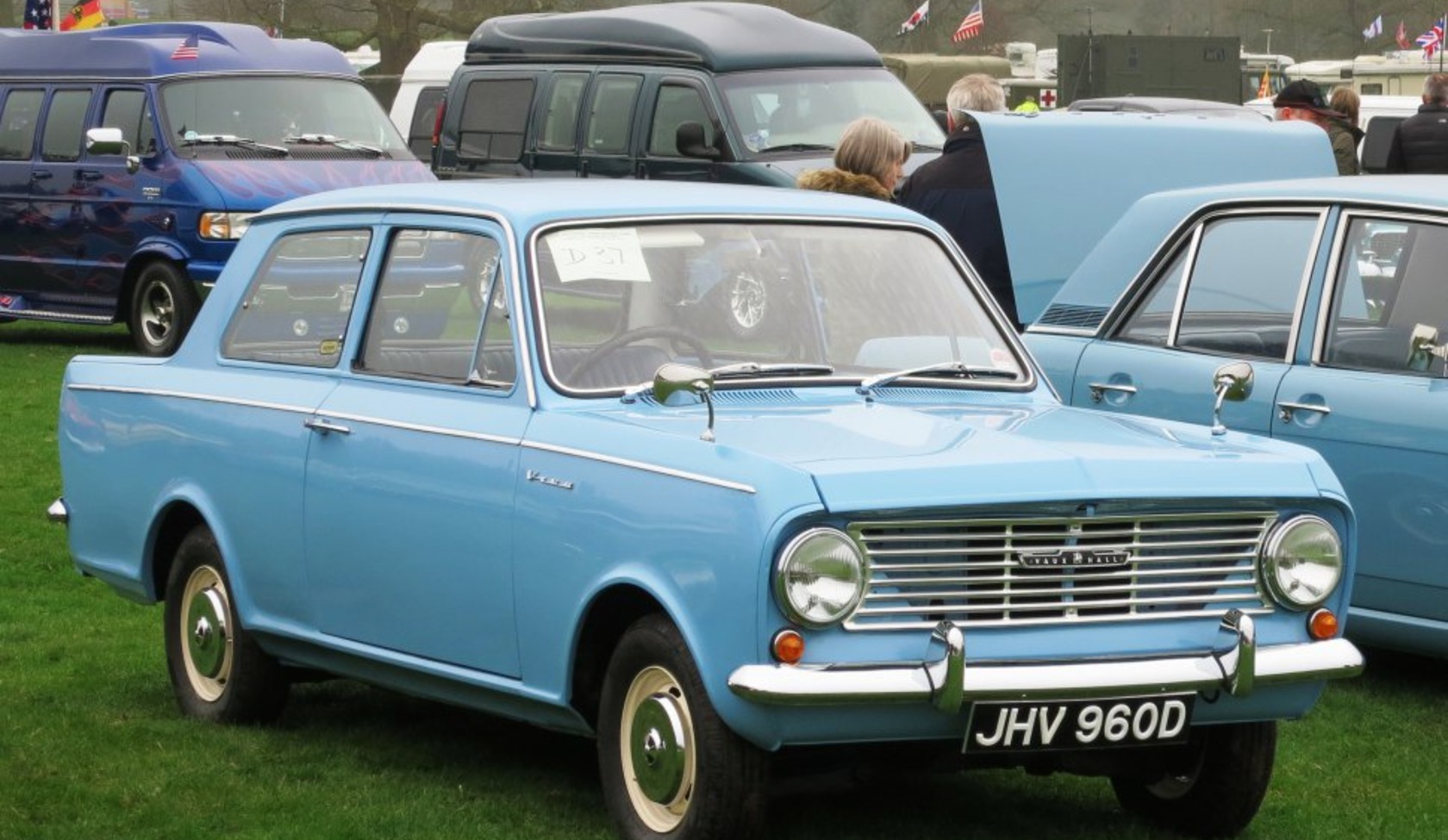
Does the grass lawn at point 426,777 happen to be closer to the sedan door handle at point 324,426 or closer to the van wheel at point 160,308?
the sedan door handle at point 324,426

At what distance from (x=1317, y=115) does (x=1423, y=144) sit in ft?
7.70

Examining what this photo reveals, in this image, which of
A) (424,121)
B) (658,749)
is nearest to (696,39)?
(424,121)

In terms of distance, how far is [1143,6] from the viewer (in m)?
83.2

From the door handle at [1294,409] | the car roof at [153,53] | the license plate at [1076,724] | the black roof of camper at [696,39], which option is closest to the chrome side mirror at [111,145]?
the car roof at [153,53]

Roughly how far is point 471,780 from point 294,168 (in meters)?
11.9

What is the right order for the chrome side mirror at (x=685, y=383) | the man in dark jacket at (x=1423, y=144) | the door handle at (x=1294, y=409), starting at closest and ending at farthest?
the chrome side mirror at (x=685, y=383), the door handle at (x=1294, y=409), the man in dark jacket at (x=1423, y=144)

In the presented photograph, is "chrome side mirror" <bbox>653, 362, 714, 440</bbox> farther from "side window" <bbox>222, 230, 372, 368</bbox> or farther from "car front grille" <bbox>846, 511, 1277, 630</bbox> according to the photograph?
"side window" <bbox>222, 230, 372, 368</bbox>

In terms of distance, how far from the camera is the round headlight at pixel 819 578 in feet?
17.3

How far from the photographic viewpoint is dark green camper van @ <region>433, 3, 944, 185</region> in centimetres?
1744

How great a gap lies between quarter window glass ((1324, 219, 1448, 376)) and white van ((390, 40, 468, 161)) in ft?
61.2

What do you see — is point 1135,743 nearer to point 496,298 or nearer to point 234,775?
point 496,298

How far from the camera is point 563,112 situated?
1866 centimetres

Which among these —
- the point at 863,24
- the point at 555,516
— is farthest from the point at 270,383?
the point at 863,24

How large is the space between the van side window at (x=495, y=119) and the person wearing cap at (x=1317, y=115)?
5.48 metres
